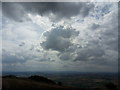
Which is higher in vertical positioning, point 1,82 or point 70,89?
point 1,82

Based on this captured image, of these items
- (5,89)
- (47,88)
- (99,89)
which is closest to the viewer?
(5,89)

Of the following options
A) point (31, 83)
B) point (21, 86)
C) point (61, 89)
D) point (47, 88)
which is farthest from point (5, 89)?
point (61, 89)

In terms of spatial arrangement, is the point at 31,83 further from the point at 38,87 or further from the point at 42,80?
the point at 42,80

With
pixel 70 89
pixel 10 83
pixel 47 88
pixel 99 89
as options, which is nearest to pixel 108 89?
pixel 99 89

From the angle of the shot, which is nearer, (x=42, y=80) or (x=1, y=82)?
(x=1, y=82)

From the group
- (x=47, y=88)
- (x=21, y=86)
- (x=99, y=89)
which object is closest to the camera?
(x=21, y=86)

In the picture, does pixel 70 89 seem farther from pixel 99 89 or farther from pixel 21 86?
pixel 21 86

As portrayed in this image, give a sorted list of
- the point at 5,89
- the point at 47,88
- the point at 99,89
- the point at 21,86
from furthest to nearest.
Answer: the point at 99,89, the point at 47,88, the point at 21,86, the point at 5,89

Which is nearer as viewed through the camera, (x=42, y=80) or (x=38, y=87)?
(x=38, y=87)

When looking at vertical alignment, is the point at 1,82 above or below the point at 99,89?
above
